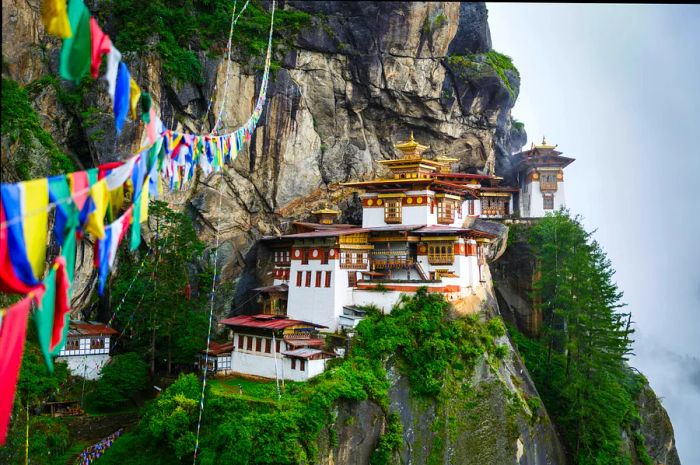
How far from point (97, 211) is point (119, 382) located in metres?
23.6

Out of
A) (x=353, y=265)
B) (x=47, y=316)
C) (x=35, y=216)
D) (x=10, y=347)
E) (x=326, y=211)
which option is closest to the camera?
(x=10, y=347)

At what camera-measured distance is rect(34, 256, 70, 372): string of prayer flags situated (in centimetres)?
552

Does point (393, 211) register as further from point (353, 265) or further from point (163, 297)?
point (163, 297)

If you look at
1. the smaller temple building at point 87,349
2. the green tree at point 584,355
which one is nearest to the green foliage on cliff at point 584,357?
the green tree at point 584,355

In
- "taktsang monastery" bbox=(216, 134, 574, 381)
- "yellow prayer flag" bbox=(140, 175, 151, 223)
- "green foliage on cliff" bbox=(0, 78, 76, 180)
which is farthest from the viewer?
"taktsang monastery" bbox=(216, 134, 574, 381)

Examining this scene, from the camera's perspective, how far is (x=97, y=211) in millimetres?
6531

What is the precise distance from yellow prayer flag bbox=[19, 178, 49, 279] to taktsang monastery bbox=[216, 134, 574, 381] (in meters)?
21.0

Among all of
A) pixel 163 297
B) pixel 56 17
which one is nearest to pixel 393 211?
pixel 163 297

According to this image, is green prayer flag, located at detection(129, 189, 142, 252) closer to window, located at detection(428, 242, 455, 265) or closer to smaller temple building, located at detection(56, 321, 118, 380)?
smaller temple building, located at detection(56, 321, 118, 380)

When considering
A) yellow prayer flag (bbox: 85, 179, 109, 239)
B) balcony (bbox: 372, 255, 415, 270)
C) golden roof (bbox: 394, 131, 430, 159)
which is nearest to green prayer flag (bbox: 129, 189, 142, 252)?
yellow prayer flag (bbox: 85, 179, 109, 239)

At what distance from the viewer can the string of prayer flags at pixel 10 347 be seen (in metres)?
5.24

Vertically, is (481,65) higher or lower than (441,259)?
higher

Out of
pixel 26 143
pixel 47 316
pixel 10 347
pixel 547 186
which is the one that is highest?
pixel 547 186

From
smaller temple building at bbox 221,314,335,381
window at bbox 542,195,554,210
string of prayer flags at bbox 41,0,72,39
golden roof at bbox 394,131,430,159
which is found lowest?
smaller temple building at bbox 221,314,335,381
